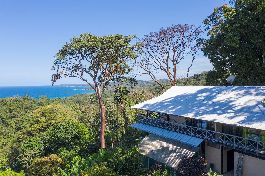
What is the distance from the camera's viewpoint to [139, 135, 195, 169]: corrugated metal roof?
2766cm

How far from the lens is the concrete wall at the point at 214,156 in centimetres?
2697

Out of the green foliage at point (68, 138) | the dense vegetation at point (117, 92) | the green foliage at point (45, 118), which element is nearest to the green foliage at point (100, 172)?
the dense vegetation at point (117, 92)

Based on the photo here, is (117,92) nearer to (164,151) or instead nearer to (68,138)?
(68,138)

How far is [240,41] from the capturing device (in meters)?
36.9

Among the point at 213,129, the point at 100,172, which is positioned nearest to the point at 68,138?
the point at 100,172

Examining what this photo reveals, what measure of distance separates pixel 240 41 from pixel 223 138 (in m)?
14.8

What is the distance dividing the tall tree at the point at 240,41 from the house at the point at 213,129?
784cm

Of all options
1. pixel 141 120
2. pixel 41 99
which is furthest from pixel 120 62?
pixel 41 99

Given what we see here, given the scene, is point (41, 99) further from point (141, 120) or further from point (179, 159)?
point (179, 159)

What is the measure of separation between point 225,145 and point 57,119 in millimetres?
40307

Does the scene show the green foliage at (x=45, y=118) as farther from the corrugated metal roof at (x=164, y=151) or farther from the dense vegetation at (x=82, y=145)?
the corrugated metal roof at (x=164, y=151)

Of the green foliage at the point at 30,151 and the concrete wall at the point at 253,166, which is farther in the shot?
the green foliage at the point at 30,151

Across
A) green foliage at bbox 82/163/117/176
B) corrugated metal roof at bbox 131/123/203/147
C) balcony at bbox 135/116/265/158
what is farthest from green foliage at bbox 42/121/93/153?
green foliage at bbox 82/163/117/176

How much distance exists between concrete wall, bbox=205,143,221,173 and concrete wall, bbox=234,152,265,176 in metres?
2.39
